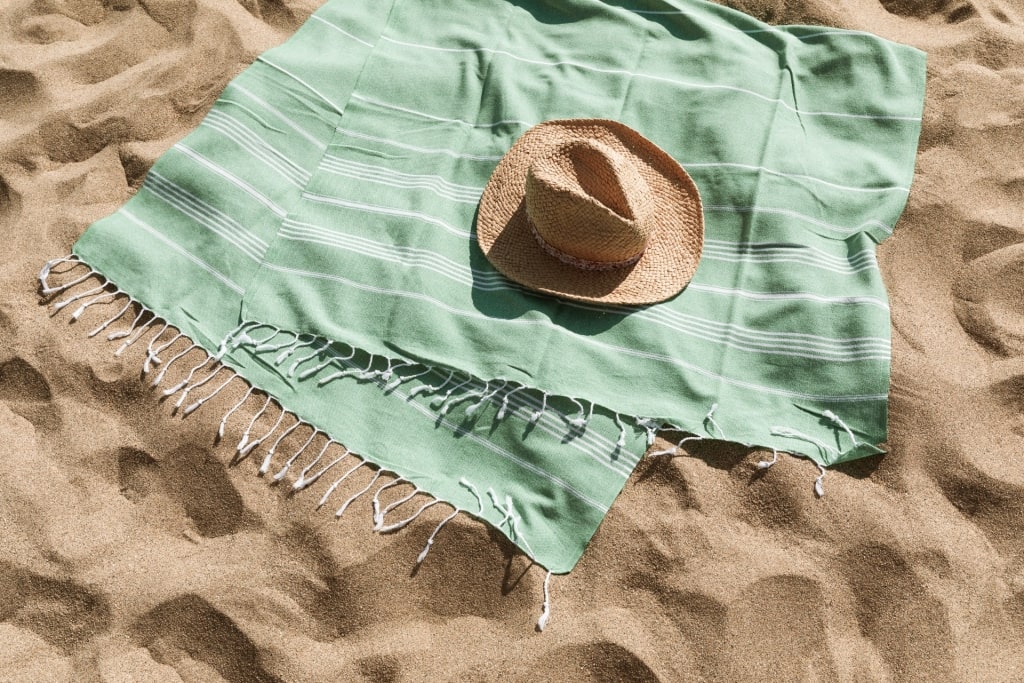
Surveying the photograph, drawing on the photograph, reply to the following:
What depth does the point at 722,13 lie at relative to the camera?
2867mm

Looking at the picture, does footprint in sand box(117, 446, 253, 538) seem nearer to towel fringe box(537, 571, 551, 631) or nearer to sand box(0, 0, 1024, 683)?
sand box(0, 0, 1024, 683)

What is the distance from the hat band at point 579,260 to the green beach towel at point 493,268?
12 cm

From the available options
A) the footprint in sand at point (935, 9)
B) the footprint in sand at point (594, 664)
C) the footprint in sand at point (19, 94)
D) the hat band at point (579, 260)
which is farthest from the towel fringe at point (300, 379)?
the footprint in sand at point (935, 9)

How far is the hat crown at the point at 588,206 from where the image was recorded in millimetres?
2041

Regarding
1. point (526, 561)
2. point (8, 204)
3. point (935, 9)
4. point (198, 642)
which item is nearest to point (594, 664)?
point (526, 561)

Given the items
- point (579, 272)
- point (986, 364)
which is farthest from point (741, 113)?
point (986, 364)

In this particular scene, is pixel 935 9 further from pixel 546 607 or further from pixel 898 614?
pixel 546 607

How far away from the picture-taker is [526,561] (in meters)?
1.87

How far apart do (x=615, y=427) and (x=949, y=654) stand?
93 centimetres

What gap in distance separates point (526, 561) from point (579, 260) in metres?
0.86

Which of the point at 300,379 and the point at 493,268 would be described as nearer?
the point at 300,379

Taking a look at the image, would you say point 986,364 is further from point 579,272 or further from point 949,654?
point 579,272

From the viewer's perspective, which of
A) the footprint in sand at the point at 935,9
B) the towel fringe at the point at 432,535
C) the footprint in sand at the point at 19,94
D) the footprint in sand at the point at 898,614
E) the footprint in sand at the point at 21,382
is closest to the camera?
the footprint in sand at the point at 898,614

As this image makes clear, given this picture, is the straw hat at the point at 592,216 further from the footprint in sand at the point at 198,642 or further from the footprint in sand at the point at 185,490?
the footprint in sand at the point at 198,642
